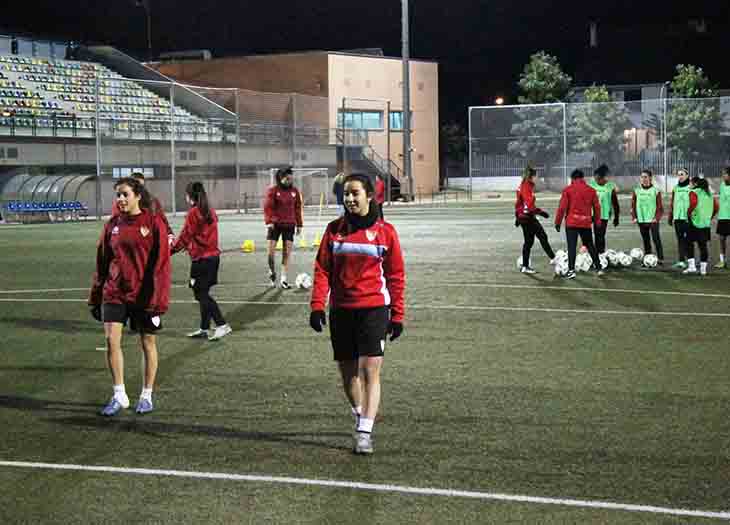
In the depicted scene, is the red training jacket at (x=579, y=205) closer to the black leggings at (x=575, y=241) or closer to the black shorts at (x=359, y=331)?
the black leggings at (x=575, y=241)

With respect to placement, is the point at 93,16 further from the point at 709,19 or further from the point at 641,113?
the point at 709,19

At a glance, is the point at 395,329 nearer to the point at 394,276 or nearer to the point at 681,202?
the point at 394,276

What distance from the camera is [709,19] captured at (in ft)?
288

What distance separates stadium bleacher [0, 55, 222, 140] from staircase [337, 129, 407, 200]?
992cm

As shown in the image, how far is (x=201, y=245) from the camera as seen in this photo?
1283cm

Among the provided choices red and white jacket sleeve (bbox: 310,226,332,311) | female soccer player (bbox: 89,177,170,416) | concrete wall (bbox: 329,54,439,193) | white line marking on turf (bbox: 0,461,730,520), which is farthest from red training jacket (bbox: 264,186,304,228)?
concrete wall (bbox: 329,54,439,193)

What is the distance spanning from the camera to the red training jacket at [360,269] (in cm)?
755

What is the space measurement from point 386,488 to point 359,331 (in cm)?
128

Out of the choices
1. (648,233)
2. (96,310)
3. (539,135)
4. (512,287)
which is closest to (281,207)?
(512,287)

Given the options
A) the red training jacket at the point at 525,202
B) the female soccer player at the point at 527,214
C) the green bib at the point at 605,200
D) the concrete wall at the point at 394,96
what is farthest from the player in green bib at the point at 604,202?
the concrete wall at the point at 394,96

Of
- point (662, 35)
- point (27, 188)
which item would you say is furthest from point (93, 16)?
point (662, 35)

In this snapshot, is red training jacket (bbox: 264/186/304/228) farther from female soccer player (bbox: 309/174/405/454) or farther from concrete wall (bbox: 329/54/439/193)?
concrete wall (bbox: 329/54/439/193)

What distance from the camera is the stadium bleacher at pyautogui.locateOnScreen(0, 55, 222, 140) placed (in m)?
44.8

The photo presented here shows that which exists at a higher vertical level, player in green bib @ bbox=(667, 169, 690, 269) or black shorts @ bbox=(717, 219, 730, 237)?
player in green bib @ bbox=(667, 169, 690, 269)
